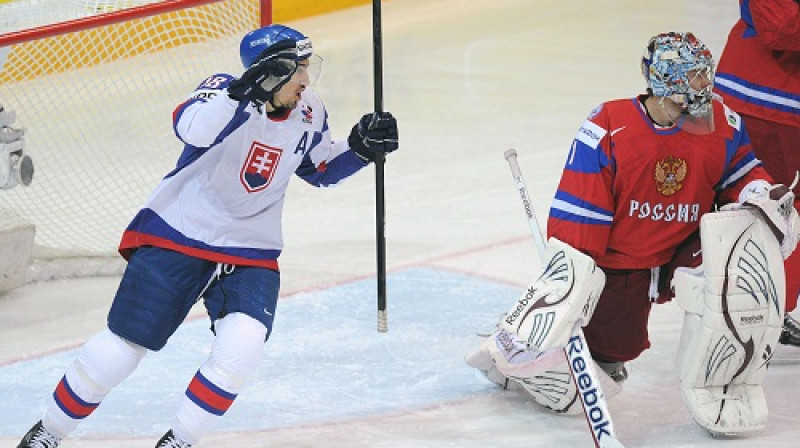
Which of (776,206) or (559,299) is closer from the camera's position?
(559,299)

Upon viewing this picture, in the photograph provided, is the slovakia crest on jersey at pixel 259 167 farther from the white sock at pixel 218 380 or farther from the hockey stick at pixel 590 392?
the hockey stick at pixel 590 392

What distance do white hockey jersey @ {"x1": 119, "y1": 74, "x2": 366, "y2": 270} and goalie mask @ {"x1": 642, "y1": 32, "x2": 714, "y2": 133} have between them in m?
0.81

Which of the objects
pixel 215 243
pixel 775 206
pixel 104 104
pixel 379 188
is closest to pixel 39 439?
pixel 215 243

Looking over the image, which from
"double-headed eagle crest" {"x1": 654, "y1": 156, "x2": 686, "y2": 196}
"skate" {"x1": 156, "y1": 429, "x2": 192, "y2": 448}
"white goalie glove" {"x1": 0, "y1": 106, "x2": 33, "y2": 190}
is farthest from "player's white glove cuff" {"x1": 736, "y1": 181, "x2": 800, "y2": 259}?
"white goalie glove" {"x1": 0, "y1": 106, "x2": 33, "y2": 190}

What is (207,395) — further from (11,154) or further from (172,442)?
(11,154)

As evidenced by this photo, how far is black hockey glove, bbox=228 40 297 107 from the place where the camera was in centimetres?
388

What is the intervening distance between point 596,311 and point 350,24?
402 cm

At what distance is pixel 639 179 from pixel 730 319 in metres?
0.38

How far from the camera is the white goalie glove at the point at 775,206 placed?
13.7 ft

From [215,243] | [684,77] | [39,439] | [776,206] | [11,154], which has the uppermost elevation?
[684,77]

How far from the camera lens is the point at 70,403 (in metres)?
4.02

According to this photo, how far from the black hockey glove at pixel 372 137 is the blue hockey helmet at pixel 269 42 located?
Answer: 0.40m

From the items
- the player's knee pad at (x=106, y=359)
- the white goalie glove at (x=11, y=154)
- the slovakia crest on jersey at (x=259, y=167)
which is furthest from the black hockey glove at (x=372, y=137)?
the white goalie glove at (x=11, y=154)

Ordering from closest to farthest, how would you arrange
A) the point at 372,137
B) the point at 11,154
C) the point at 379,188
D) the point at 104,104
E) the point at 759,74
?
the point at 372,137 < the point at 759,74 < the point at 379,188 < the point at 11,154 < the point at 104,104
